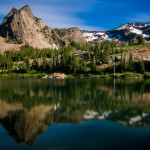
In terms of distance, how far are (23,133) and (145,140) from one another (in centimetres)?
1347

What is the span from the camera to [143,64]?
532ft

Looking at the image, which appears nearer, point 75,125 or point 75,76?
point 75,125

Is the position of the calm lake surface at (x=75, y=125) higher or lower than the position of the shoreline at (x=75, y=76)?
higher

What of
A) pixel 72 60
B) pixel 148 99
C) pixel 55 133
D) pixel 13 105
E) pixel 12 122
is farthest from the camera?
pixel 72 60

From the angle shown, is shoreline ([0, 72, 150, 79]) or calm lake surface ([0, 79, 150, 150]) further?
shoreline ([0, 72, 150, 79])

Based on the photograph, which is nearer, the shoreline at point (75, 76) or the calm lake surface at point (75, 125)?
the calm lake surface at point (75, 125)

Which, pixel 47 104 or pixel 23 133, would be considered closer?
pixel 23 133

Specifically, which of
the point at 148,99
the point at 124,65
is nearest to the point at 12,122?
the point at 148,99

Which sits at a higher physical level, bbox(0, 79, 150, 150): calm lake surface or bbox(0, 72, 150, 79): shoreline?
bbox(0, 79, 150, 150): calm lake surface

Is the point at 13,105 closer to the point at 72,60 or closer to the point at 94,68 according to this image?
the point at 94,68

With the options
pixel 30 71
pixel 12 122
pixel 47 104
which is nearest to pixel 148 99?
pixel 47 104

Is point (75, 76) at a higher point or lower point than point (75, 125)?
lower

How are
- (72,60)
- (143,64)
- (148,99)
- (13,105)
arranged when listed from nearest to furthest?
(13,105), (148,99), (143,64), (72,60)

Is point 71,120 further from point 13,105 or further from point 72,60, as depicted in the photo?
point 72,60
